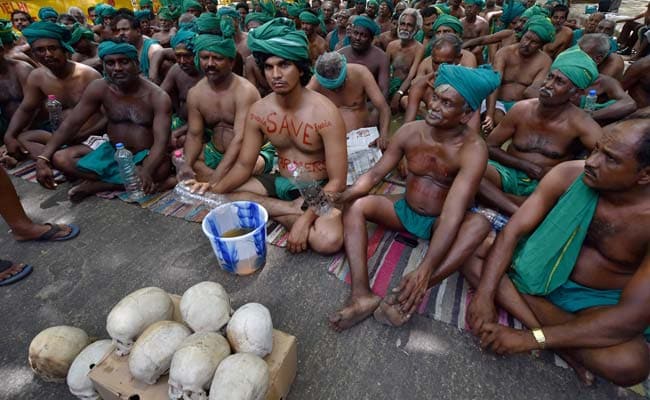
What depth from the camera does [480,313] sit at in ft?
7.09

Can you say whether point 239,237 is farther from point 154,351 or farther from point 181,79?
point 181,79

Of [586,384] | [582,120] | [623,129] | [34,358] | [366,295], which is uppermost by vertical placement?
[623,129]

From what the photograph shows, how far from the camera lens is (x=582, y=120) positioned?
3053 millimetres

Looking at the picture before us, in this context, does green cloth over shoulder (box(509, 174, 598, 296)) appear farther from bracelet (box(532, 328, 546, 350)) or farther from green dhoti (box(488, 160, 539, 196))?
green dhoti (box(488, 160, 539, 196))

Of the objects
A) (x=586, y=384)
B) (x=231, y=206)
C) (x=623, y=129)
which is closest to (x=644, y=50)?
(x=623, y=129)

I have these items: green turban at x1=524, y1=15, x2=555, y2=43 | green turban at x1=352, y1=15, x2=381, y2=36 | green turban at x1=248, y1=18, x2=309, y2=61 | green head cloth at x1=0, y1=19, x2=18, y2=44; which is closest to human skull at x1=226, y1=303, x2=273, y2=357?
green turban at x1=248, y1=18, x2=309, y2=61

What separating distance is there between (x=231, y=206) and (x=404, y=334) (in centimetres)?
153

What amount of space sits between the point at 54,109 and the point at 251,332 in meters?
4.30

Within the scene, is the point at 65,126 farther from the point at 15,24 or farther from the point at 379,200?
the point at 15,24

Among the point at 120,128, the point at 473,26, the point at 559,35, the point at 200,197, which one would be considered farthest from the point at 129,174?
the point at 473,26

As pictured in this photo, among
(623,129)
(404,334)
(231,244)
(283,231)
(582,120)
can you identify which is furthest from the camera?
(283,231)

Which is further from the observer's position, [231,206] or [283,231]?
[283,231]

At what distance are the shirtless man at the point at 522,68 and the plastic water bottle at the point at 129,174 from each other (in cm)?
421

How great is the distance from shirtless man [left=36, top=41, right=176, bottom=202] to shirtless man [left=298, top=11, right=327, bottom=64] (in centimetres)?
380
